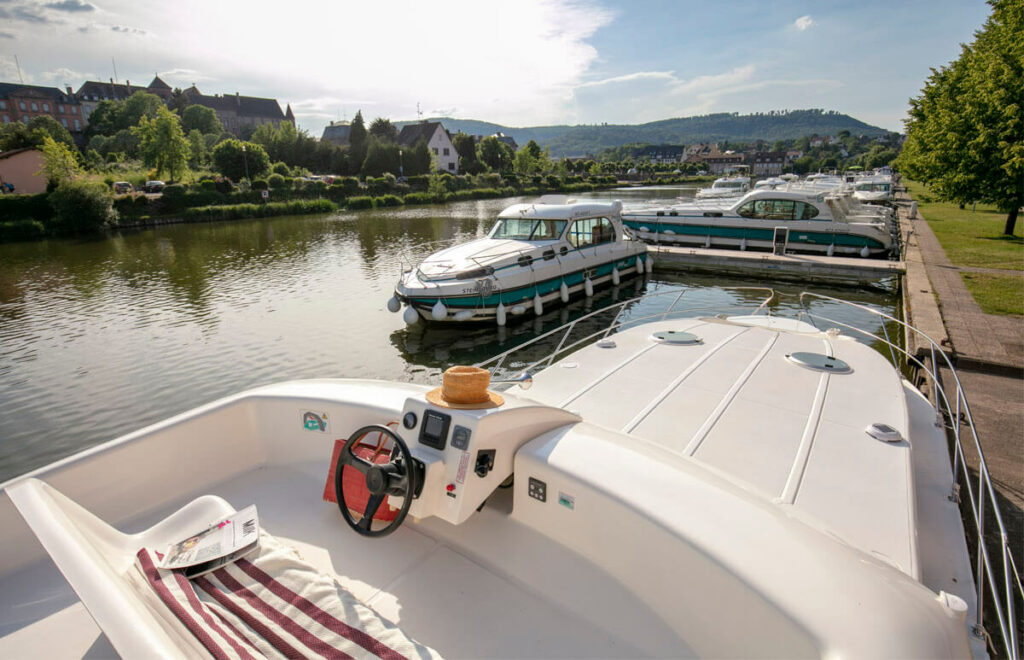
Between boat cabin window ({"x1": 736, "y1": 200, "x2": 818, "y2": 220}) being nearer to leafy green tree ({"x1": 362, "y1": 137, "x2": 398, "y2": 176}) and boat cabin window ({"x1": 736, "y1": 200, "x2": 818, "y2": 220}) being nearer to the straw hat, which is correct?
the straw hat

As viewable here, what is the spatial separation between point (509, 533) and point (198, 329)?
12.2 m

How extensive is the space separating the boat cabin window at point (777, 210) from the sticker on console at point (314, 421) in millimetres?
19902

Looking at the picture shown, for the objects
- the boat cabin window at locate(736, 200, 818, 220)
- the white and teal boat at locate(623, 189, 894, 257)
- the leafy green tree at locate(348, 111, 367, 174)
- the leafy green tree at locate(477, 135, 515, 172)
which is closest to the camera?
the white and teal boat at locate(623, 189, 894, 257)

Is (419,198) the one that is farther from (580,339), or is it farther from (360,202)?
(580,339)

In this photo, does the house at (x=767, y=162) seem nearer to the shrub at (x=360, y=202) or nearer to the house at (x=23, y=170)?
the shrub at (x=360, y=202)

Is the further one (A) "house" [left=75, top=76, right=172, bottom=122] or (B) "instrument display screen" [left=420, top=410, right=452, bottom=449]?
(A) "house" [left=75, top=76, right=172, bottom=122]

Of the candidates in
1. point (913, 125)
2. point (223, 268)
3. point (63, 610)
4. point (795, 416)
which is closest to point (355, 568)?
point (63, 610)

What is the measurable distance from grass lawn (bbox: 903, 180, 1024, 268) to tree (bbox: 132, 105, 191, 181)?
178 ft

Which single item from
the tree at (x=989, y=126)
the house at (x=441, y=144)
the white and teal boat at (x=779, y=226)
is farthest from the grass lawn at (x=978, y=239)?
the house at (x=441, y=144)

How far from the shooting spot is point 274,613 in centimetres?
238

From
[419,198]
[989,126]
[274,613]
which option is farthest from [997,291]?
[419,198]

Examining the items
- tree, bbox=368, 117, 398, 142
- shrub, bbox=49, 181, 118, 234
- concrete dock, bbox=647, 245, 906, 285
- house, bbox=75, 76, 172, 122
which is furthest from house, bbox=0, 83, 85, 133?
concrete dock, bbox=647, 245, 906, 285

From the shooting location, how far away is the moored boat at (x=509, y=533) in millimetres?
2057

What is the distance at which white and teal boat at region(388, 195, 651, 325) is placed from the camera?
38.6ft
